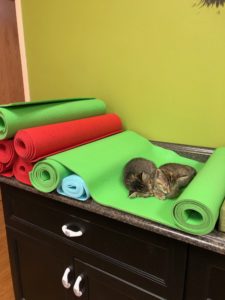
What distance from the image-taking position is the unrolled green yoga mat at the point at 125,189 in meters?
0.57

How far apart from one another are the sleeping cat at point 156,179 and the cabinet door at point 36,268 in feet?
1.19

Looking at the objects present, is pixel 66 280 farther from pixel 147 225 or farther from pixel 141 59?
pixel 141 59

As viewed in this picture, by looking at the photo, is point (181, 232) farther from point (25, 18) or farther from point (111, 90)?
point (25, 18)

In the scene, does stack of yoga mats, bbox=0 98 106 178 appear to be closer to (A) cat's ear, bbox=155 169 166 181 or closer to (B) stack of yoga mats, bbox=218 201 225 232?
(A) cat's ear, bbox=155 169 166 181

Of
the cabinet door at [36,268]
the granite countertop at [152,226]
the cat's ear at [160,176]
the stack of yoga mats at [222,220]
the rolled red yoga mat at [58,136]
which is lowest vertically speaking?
the cabinet door at [36,268]

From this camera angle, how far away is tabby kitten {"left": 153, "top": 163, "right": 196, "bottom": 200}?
0.72m

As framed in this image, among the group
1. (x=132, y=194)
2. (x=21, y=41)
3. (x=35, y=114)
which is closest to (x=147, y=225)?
(x=132, y=194)

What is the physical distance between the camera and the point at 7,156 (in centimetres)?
83

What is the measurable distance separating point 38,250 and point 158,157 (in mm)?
585

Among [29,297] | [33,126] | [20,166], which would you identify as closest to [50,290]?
[29,297]

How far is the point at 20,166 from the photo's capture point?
2.71ft

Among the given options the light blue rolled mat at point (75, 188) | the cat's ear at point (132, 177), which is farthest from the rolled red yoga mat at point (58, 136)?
the cat's ear at point (132, 177)

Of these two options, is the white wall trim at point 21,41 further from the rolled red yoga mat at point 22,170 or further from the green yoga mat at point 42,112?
the rolled red yoga mat at point 22,170

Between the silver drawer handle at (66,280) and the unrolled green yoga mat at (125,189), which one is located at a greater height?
the unrolled green yoga mat at (125,189)
